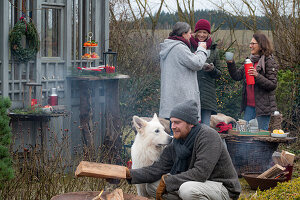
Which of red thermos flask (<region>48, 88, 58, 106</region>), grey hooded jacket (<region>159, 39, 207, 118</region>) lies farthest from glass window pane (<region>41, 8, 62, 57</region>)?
grey hooded jacket (<region>159, 39, 207, 118</region>)

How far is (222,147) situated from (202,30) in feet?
7.89

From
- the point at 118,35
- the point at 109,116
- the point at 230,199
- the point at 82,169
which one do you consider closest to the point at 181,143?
the point at 230,199

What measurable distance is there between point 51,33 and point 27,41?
2.29 feet

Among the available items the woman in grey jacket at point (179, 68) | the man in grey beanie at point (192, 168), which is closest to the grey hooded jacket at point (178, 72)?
the woman in grey jacket at point (179, 68)

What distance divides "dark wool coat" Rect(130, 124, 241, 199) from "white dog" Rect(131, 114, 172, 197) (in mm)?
276

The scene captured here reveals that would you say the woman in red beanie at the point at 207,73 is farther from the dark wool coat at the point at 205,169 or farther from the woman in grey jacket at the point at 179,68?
the dark wool coat at the point at 205,169

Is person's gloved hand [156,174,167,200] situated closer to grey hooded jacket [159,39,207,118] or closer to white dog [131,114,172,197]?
white dog [131,114,172,197]

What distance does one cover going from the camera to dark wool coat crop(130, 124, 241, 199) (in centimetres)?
460

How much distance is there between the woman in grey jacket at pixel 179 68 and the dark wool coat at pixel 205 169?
1639 millimetres

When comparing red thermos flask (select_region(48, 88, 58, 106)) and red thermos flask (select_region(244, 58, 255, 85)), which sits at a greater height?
red thermos flask (select_region(244, 58, 255, 85))

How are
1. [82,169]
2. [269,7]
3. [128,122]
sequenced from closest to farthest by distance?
[82,169] → [128,122] → [269,7]

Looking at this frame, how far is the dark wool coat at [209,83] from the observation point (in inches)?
267

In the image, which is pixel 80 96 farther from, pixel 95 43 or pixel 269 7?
pixel 269 7

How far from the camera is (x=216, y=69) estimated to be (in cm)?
675
